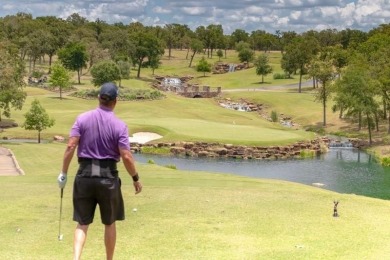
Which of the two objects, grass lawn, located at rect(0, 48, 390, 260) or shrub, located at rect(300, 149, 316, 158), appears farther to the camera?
shrub, located at rect(300, 149, 316, 158)

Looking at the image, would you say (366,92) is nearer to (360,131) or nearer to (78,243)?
(360,131)

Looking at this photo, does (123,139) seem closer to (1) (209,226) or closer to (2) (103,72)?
(1) (209,226)

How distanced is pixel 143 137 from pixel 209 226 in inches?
1982

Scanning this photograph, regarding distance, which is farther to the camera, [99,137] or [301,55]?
[301,55]

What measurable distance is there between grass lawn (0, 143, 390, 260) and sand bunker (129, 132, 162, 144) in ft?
132

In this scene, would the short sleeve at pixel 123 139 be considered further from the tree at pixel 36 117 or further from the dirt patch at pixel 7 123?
the dirt patch at pixel 7 123

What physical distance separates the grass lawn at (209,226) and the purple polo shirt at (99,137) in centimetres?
357

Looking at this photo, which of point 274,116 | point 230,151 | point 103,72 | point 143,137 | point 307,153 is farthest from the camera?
point 103,72

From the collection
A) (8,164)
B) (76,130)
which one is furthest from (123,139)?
Answer: (8,164)

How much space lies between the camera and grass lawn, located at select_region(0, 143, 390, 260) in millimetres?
13008

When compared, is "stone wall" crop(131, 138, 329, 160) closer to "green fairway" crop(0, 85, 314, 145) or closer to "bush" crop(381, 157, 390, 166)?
"green fairway" crop(0, 85, 314, 145)

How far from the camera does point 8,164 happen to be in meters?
37.2

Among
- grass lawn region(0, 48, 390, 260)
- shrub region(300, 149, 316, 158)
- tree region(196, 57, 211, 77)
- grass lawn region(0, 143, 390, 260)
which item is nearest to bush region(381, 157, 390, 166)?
shrub region(300, 149, 316, 158)

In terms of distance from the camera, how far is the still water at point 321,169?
143 feet
